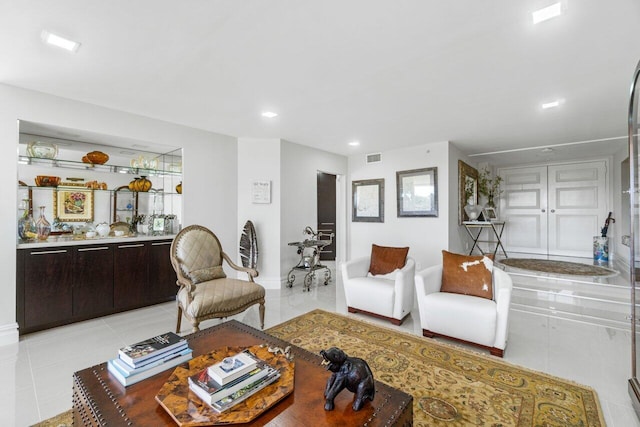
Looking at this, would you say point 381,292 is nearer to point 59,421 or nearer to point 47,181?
point 59,421

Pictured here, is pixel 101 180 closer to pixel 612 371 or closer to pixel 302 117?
pixel 302 117

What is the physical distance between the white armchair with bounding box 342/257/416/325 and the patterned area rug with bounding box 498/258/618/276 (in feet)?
9.64

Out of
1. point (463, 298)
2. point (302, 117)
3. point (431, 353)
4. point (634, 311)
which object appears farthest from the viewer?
point (302, 117)

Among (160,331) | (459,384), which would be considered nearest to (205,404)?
(459,384)

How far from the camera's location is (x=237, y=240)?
4590 millimetres

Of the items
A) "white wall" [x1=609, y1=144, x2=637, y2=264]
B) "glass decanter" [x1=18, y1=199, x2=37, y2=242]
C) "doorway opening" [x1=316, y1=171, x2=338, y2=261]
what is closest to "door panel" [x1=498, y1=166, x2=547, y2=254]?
"white wall" [x1=609, y1=144, x2=637, y2=264]

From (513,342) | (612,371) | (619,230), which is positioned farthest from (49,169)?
(619,230)

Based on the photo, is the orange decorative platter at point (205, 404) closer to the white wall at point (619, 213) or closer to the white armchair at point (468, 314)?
the white armchair at point (468, 314)

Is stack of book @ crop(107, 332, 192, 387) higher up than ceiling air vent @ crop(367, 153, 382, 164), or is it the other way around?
ceiling air vent @ crop(367, 153, 382, 164)

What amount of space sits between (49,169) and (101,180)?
1.67 ft

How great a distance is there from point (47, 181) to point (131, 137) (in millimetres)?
997

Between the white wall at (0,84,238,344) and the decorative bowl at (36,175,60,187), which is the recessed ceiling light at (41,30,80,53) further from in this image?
the decorative bowl at (36,175,60,187)

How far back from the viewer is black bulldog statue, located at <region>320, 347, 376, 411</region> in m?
1.16

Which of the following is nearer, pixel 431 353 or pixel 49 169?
pixel 431 353
